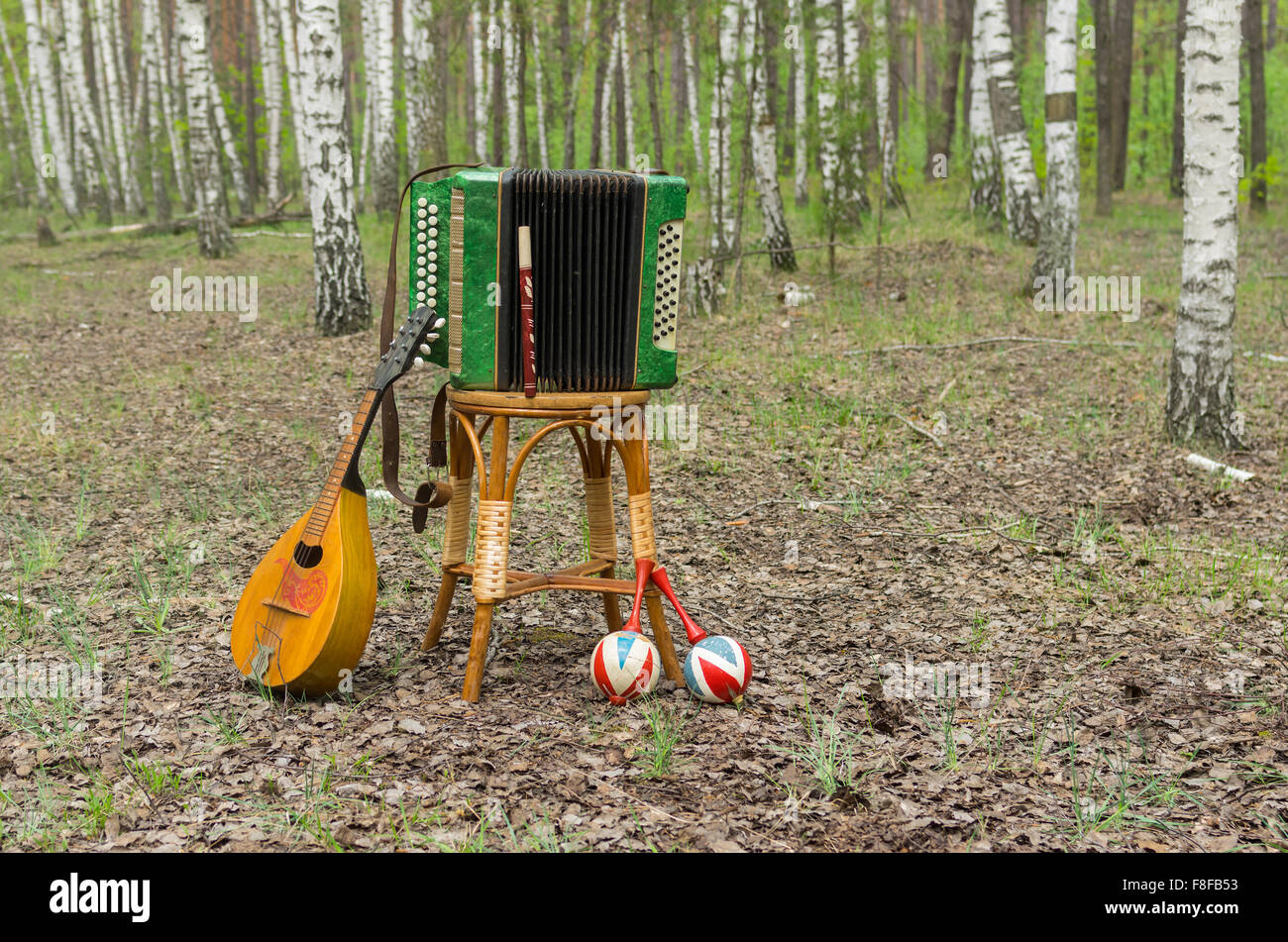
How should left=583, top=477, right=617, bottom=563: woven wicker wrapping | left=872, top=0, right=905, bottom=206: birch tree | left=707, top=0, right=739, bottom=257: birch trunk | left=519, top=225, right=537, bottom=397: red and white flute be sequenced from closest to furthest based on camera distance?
left=519, top=225, right=537, bottom=397: red and white flute < left=583, top=477, right=617, bottom=563: woven wicker wrapping < left=707, top=0, right=739, bottom=257: birch trunk < left=872, top=0, right=905, bottom=206: birch tree

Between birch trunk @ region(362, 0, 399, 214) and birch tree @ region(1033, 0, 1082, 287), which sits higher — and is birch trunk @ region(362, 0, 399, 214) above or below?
above

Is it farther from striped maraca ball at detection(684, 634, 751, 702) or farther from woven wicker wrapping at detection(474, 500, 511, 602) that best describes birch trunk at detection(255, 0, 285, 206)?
striped maraca ball at detection(684, 634, 751, 702)

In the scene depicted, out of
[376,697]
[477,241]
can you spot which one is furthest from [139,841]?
[477,241]

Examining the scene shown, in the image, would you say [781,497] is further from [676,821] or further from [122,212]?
[122,212]

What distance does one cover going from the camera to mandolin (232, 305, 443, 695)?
143 inches

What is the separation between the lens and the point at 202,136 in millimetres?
13227

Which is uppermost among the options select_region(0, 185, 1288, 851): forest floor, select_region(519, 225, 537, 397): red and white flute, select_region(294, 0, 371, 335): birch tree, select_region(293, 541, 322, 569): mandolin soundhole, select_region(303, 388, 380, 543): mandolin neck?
select_region(294, 0, 371, 335): birch tree

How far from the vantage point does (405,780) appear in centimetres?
322

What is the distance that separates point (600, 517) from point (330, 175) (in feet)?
22.2

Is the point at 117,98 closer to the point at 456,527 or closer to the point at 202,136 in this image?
the point at 202,136

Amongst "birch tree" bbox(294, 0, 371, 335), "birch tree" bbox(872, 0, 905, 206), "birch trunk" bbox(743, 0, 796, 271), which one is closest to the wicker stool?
"birch tree" bbox(294, 0, 371, 335)

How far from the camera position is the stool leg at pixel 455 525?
421cm

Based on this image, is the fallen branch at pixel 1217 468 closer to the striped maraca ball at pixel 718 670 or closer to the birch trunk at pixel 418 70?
the striped maraca ball at pixel 718 670
